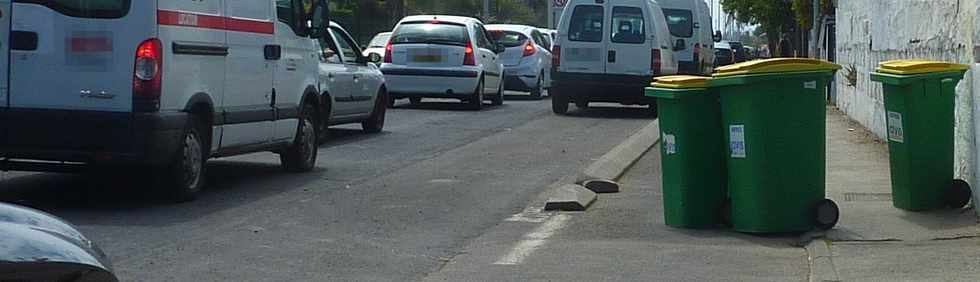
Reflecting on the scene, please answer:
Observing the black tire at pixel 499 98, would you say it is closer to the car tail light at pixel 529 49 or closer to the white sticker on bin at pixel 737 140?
the car tail light at pixel 529 49

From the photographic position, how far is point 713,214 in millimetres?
9961

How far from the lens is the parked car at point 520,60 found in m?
28.6

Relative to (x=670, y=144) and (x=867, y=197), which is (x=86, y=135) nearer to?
(x=670, y=144)

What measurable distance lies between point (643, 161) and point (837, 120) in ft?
24.7

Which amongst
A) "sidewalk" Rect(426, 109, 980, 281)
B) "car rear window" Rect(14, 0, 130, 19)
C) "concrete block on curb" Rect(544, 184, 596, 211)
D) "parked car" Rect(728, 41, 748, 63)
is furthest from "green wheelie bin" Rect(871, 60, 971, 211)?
"parked car" Rect(728, 41, 748, 63)

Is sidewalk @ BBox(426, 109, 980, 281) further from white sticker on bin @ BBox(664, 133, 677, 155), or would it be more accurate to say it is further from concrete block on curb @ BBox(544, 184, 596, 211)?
white sticker on bin @ BBox(664, 133, 677, 155)

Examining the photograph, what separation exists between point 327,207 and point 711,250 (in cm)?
311

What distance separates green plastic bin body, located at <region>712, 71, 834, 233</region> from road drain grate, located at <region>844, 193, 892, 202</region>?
1587 millimetres

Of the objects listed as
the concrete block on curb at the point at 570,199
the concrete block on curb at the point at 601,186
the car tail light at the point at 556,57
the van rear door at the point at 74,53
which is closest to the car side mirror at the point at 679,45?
the car tail light at the point at 556,57

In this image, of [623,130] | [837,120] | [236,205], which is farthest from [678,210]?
[837,120]

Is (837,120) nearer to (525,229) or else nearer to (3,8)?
(525,229)

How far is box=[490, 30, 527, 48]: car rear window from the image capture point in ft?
93.4

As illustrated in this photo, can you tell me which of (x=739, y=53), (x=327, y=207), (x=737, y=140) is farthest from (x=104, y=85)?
(x=739, y=53)

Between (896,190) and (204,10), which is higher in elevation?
(204,10)
